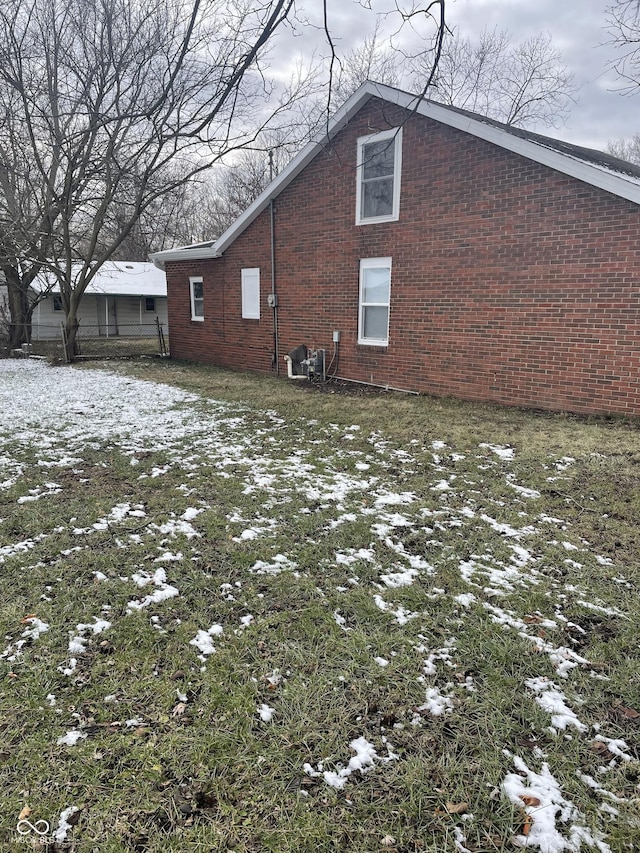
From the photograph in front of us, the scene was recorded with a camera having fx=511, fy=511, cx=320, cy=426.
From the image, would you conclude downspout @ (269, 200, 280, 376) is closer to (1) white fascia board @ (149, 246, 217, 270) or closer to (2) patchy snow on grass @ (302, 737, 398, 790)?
(1) white fascia board @ (149, 246, 217, 270)

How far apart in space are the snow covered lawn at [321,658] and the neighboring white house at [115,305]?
23.0 meters

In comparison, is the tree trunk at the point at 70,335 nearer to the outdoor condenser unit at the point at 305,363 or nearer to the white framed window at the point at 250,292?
the white framed window at the point at 250,292

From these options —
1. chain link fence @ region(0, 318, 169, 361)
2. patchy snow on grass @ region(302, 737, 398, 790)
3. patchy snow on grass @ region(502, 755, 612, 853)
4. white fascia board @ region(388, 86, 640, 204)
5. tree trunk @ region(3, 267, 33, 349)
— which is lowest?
patchy snow on grass @ region(302, 737, 398, 790)

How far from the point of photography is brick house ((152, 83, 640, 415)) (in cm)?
735

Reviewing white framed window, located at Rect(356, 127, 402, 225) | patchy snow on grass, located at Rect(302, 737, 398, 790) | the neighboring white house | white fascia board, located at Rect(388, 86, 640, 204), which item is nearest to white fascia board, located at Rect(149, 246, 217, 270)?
white framed window, located at Rect(356, 127, 402, 225)

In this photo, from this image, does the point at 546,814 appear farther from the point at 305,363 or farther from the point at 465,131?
the point at 305,363

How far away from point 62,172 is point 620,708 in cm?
1844

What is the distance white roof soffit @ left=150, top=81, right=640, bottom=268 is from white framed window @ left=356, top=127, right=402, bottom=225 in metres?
0.61

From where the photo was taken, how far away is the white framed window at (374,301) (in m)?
9.95

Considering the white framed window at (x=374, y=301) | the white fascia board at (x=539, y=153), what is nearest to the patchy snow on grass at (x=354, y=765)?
the white fascia board at (x=539, y=153)

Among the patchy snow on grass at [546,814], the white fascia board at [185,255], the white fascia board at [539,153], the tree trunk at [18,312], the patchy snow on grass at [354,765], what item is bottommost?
the patchy snow on grass at [354,765]

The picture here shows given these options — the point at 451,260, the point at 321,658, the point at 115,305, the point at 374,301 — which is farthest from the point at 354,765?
the point at 115,305

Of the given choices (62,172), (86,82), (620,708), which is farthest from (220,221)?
(620,708)

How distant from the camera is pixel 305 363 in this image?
1116 centimetres
